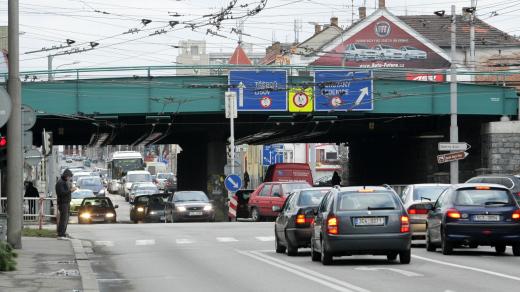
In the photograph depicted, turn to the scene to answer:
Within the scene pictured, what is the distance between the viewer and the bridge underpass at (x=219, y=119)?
5244cm

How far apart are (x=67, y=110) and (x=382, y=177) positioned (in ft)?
88.3

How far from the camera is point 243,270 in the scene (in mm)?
20500

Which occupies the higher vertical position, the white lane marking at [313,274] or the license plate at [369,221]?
the license plate at [369,221]

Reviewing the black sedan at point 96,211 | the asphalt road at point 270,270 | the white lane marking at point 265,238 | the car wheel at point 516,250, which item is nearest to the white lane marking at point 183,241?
the asphalt road at point 270,270

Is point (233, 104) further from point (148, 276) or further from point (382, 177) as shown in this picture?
point (148, 276)

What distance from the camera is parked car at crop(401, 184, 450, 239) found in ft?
92.6

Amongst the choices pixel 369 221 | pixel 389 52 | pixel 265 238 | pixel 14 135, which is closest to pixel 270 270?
pixel 369 221

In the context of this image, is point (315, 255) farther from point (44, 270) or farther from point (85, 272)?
point (44, 270)

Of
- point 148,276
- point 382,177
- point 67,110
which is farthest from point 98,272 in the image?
point 382,177

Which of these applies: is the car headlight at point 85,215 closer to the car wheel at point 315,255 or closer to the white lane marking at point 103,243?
the white lane marking at point 103,243

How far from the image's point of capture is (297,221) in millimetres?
24391

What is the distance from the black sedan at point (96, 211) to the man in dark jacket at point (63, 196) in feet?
80.1

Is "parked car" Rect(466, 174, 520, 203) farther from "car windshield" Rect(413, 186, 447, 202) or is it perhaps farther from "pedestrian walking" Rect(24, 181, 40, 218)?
"pedestrian walking" Rect(24, 181, 40, 218)

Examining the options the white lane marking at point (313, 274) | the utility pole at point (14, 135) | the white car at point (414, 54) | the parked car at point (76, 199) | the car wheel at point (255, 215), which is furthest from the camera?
the white car at point (414, 54)
